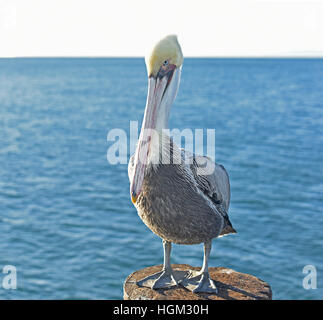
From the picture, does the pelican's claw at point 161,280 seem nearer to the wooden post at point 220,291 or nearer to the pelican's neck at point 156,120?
the wooden post at point 220,291

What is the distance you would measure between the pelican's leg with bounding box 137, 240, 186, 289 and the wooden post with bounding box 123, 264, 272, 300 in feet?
0.19

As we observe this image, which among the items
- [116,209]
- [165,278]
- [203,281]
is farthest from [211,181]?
[116,209]

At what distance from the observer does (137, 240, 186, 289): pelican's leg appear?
15.7 feet

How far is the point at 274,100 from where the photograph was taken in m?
53.6

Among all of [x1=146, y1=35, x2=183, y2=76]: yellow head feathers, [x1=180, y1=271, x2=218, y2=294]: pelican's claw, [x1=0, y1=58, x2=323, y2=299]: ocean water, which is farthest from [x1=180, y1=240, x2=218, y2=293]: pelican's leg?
[x1=0, y1=58, x2=323, y2=299]: ocean water

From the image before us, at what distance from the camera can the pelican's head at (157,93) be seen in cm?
404

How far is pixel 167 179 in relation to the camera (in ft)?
14.0

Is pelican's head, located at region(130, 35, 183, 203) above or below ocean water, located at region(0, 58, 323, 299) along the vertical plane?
below

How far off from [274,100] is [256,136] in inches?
926

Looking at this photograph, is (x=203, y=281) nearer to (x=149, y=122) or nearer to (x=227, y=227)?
(x=227, y=227)

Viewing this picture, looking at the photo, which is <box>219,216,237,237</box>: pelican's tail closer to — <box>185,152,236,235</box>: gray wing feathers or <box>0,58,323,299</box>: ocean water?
<box>185,152,236,235</box>: gray wing feathers
